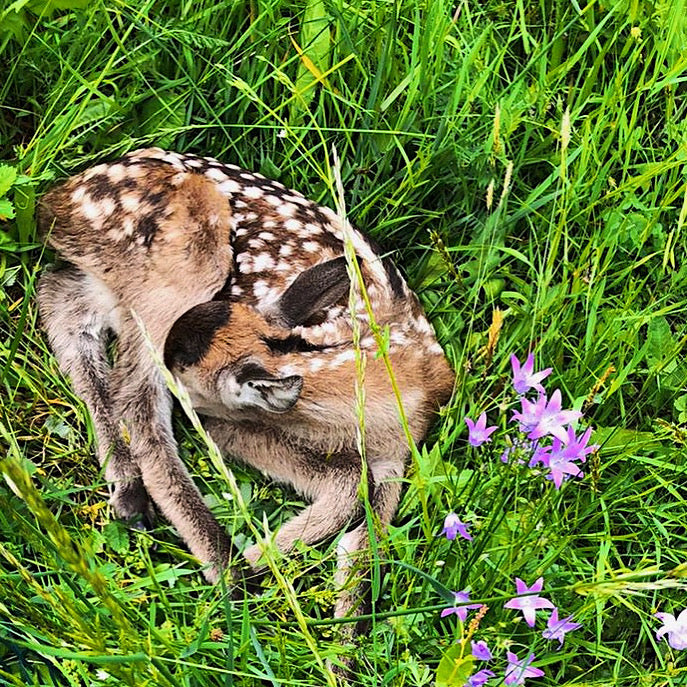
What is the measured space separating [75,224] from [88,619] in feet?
4.77

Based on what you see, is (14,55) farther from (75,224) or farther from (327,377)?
(327,377)

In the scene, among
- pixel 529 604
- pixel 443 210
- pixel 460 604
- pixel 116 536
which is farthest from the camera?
pixel 443 210

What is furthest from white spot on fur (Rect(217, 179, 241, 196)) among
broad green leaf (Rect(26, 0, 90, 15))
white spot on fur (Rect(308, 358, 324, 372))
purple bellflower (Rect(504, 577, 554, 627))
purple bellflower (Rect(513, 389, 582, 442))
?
purple bellflower (Rect(504, 577, 554, 627))

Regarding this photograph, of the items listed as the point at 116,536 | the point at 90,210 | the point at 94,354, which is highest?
the point at 90,210

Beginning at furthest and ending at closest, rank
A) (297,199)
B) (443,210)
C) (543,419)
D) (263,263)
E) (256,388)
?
(443,210), (297,199), (263,263), (256,388), (543,419)

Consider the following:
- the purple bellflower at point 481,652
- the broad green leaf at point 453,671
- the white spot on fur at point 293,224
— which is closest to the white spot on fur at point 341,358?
the white spot on fur at point 293,224

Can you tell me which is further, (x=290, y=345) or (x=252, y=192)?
(x=252, y=192)

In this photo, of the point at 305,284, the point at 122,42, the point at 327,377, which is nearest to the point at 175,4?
the point at 122,42

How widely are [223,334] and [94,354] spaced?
0.55 metres

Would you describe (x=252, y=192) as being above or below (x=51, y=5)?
below

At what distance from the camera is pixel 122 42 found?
383 cm

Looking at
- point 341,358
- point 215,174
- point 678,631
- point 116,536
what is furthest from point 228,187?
point 678,631

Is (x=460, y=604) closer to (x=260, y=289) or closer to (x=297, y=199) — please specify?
(x=260, y=289)

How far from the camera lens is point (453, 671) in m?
2.47
